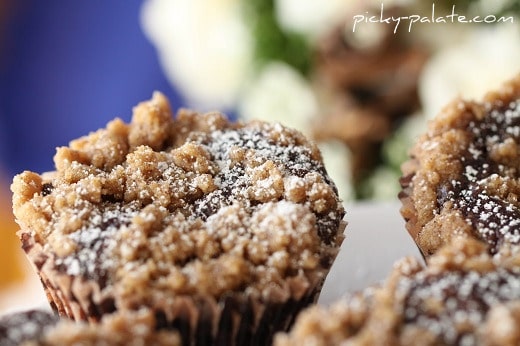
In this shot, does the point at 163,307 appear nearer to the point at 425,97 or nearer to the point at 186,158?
the point at 186,158

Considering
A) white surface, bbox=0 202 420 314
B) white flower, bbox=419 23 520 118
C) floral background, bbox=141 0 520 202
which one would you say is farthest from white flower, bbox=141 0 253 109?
white surface, bbox=0 202 420 314

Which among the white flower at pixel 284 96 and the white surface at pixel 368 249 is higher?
the white flower at pixel 284 96

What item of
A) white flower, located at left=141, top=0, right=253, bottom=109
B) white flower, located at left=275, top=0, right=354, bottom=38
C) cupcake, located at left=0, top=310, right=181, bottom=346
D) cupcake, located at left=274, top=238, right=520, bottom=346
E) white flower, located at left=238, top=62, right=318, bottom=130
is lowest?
cupcake, located at left=274, top=238, right=520, bottom=346

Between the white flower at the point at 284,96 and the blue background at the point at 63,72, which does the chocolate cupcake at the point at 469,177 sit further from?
the blue background at the point at 63,72

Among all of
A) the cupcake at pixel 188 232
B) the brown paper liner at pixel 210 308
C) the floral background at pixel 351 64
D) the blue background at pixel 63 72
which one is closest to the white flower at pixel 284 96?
the floral background at pixel 351 64

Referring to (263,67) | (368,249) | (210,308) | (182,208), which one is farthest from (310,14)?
(210,308)

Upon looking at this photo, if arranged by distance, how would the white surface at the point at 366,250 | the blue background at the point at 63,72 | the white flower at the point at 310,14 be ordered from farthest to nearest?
1. the blue background at the point at 63,72
2. the white flower at the point at 310,14
3. the white surface at the point at 366,250

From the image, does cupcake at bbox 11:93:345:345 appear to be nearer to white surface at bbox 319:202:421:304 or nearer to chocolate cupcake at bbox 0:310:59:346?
chocolate cupcake at bbox 0:310:59:346

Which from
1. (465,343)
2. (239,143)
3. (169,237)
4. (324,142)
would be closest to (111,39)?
(324,142)
